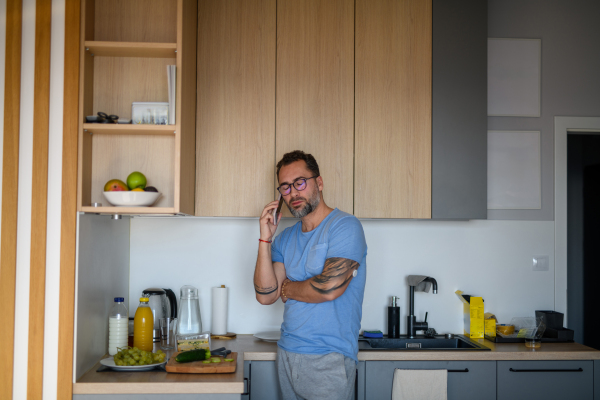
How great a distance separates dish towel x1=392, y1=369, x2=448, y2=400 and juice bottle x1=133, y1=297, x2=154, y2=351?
1.17 m

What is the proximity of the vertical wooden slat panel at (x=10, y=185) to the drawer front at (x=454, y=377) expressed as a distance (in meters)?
1.53

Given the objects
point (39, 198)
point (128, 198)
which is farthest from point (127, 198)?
point (39, 198)

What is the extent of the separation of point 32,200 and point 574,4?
316cm

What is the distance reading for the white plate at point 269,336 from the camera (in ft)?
8.80

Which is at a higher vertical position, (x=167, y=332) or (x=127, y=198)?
(x=127, y=198)

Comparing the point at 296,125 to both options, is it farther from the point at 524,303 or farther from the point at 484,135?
the point at 524,303

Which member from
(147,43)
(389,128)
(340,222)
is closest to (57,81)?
(147,43)

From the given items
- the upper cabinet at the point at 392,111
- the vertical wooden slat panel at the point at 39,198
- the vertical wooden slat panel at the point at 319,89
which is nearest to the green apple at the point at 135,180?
the vertical wooden slat panel at the point at 39,198

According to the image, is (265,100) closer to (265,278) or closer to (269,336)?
(265,278)

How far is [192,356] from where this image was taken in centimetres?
211

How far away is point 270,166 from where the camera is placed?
2.63 metres

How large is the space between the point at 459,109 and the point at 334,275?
3.98ft

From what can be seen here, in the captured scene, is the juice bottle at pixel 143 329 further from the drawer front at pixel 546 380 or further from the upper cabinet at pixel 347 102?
the drawer front at pixel 546 380

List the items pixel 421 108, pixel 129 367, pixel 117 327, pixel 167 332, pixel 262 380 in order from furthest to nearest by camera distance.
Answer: pixel 421 108
pixel 167 332
pixel 262 380
pixel 117 327
pixel 129 367
